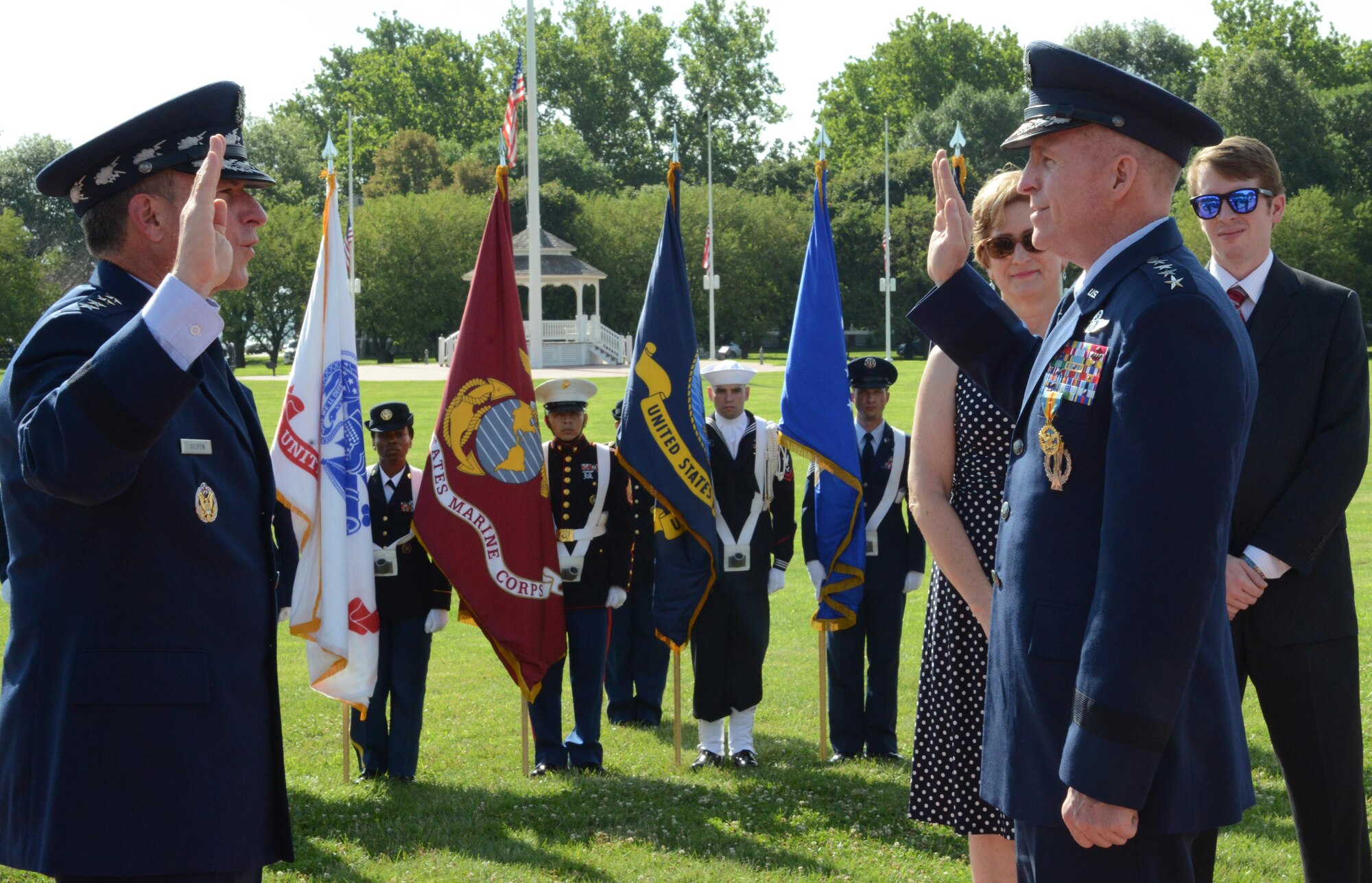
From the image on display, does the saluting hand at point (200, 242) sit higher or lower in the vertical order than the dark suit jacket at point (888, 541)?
higher

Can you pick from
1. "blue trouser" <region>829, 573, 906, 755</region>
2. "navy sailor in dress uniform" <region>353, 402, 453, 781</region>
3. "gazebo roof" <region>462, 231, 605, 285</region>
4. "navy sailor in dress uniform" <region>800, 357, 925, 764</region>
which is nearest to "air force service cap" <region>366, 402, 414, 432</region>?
"navy sailor in dress uniform" <region>353, 402, 453, 781</region>

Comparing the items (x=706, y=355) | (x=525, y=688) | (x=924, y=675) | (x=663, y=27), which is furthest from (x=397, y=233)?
(x=924, y=675)

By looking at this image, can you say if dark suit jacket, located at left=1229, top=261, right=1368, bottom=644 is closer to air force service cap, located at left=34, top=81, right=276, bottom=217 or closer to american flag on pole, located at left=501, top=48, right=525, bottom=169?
air force service cap, located at left=34, top=81, right=276, bottom=217

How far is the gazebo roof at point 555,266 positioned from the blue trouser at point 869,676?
41150mm

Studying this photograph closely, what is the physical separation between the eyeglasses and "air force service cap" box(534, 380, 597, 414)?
449 cm

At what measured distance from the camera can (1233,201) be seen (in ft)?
13.7

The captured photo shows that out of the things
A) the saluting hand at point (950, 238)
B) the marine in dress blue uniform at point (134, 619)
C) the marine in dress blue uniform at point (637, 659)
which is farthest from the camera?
the marine in dress blue uniform at point (637, 659)

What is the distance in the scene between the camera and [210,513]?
268 centimetres

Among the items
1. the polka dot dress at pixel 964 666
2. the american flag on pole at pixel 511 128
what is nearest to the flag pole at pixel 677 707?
the american flag on pole at pixel 511 128

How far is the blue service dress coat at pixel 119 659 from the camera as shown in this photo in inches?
99.4

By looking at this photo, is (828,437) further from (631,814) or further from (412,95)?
(412,95)

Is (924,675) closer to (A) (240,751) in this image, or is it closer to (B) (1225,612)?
(B) (1225,612)

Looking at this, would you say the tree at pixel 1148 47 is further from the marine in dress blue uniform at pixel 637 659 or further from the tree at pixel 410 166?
the marine in dress blue uniform at pixel 637 659

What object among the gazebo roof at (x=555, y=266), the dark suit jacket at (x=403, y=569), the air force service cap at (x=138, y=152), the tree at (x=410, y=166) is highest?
the tree at (x=410, y=166)
